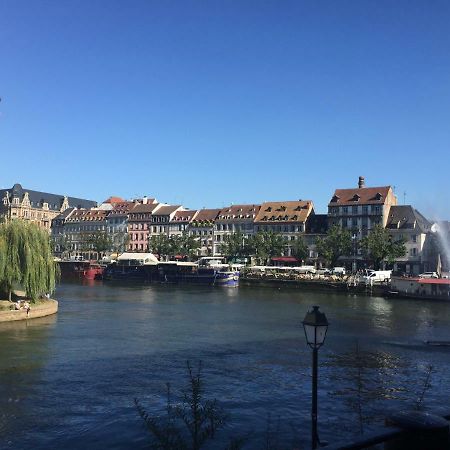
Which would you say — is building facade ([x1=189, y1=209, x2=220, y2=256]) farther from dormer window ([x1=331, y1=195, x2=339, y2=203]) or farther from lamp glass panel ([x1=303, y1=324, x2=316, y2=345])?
lamp glass panel ([x1=303, y1=324, x2=316, y2=345])

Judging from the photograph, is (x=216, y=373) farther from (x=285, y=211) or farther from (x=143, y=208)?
(x=143, y=208)

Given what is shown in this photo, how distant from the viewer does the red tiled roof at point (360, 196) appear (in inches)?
4983

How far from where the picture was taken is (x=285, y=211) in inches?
5689

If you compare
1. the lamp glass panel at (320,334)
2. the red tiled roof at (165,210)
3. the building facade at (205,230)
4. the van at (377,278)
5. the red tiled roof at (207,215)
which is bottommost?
the van at (377,278)

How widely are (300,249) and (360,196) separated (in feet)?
64.8

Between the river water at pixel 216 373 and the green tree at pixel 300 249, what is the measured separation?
68775mm

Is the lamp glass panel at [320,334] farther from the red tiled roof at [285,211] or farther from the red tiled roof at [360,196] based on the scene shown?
the red tiled roof at [285,211]

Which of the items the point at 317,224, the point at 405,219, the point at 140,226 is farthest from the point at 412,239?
the point at 140,226

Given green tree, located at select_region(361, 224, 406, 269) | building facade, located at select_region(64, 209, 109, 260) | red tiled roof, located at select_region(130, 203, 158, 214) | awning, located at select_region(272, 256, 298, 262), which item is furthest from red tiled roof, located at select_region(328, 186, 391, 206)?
building facade, located at select_region(64, 209, 109, 260)

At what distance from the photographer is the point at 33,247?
53.1 meters

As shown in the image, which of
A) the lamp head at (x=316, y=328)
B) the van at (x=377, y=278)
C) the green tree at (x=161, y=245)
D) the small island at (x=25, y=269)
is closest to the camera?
the lamp head at (x=316, y=328)

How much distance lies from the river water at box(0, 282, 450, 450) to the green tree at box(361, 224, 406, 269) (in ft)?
155

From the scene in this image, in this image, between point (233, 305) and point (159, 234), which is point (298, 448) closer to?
point (233, 305)

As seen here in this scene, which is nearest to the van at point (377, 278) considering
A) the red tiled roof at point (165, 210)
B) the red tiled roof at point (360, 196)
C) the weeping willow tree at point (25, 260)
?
the red tiled roof at point (360, 196)
